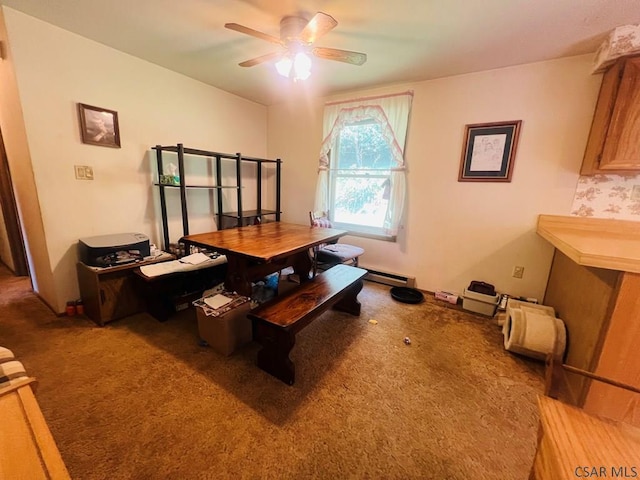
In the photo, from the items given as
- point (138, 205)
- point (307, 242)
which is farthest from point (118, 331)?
point (307, 242)

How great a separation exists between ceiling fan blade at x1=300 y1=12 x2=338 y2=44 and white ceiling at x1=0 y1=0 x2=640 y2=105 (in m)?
0.20

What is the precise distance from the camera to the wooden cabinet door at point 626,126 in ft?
5.91

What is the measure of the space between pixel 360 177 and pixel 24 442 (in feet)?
10.5

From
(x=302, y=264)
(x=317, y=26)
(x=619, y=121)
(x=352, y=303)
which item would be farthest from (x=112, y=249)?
(x=619, y=121)

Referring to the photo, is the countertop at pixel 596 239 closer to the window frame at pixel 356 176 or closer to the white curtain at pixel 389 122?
the white curtain at pixel 389 122

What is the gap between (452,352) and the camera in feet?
6.49

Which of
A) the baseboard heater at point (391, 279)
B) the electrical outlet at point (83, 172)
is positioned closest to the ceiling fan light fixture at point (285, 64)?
the electrical outlet at point (83, 172)

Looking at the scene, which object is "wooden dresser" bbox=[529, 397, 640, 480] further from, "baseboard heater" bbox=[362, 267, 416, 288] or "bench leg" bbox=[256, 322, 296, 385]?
"baseboard heater" bbox=[362, 267, 416, 288]

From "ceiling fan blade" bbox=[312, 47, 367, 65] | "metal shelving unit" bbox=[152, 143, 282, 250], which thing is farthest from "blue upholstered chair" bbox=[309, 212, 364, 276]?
"ceiling fan blade" bbox=[312, 47, 367, 65]

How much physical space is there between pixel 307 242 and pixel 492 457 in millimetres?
1597

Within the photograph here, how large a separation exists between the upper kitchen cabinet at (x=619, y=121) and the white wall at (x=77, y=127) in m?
3.79

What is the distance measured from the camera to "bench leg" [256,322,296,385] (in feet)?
5.09

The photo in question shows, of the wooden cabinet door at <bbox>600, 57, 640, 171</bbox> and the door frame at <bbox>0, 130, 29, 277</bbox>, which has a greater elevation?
the wooden cabinet door at <bbox>600, 57, 640, 171</bbox>

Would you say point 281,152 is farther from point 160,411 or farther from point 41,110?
point 160,411
